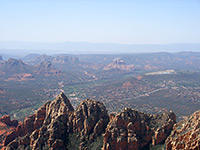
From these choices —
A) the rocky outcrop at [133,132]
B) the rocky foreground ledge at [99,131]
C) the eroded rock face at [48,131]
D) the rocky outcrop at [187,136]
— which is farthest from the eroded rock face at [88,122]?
the rocky outcrop at [187,136]

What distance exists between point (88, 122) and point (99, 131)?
13.2ft

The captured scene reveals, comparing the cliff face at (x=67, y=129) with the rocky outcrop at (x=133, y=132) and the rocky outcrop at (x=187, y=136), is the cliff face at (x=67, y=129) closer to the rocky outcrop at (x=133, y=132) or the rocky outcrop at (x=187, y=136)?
the rocky outcrop at (x=133, y=132)

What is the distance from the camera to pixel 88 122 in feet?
206

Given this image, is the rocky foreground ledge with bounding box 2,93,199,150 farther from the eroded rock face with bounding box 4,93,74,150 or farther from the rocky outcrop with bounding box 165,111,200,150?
the rocky outcrop with bounding box 165,111,200,150

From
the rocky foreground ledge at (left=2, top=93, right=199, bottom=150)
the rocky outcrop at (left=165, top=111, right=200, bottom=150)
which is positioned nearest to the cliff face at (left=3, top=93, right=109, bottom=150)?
the rocky foreground ledge at (left=2, top=93, right=199, bottom=150)

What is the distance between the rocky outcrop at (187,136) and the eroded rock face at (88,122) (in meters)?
19.2

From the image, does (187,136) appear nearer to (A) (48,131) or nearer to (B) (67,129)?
(B) (67,129)

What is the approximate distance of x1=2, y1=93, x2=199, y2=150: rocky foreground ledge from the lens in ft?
187

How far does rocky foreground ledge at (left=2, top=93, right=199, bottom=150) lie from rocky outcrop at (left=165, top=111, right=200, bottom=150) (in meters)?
0.63

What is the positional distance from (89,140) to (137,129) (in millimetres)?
13605

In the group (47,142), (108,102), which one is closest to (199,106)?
(108,102)

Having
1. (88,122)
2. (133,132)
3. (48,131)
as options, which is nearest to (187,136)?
(133,132)

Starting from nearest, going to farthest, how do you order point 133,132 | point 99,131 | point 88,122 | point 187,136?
point 187,136 < point 133,132 < point 99,131 < point 88,122

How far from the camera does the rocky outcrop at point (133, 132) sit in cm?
5647
